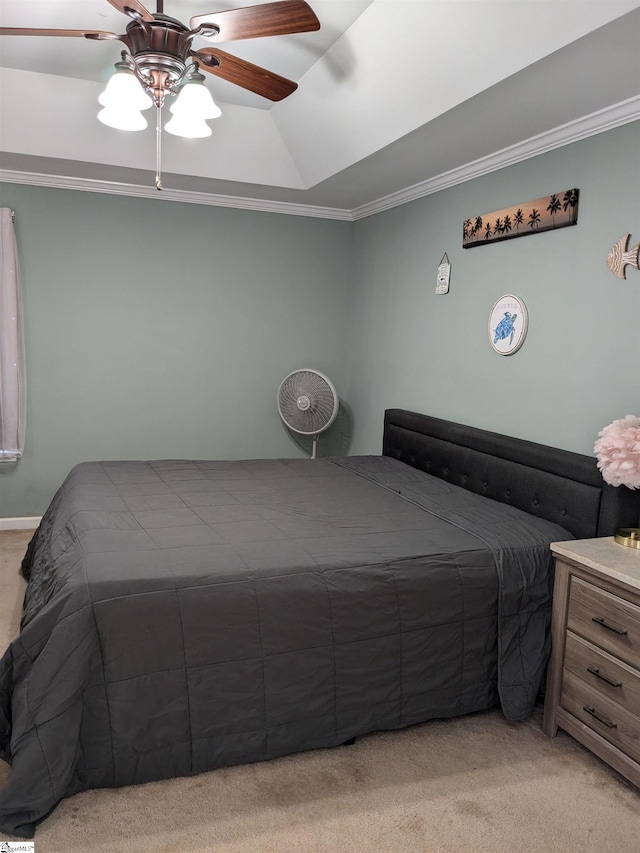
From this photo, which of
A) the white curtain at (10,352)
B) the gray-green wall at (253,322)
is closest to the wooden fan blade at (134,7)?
the gray-green wall at (253,322)

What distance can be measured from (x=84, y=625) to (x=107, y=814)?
567 millimetres

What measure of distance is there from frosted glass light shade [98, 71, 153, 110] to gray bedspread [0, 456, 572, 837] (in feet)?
4.98

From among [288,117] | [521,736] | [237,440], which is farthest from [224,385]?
[521,736]

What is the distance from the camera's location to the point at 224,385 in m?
4.93

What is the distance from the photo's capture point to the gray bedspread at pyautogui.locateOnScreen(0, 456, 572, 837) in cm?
196

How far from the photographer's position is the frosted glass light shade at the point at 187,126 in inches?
93.6

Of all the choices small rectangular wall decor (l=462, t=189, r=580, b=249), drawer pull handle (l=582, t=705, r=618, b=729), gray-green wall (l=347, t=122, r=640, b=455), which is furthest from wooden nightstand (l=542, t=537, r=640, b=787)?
small rectangular wall decor (l=462, t=189, r=580, b=249)

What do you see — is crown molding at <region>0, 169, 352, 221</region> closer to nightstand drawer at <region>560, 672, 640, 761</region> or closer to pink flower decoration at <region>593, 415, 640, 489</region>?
pink flower decoration at <region>593, 415, 640, 489</region>

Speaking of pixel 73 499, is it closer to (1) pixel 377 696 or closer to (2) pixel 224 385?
(1) pixel 377 696

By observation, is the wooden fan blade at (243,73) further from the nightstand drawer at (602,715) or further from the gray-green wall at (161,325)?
the nightstand drawer at (602,715)

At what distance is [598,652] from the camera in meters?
2.22

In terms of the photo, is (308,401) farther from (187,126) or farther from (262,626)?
(262,626)

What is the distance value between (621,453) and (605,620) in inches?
23.3

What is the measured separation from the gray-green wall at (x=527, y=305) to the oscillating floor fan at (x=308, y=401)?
388 millimetres
